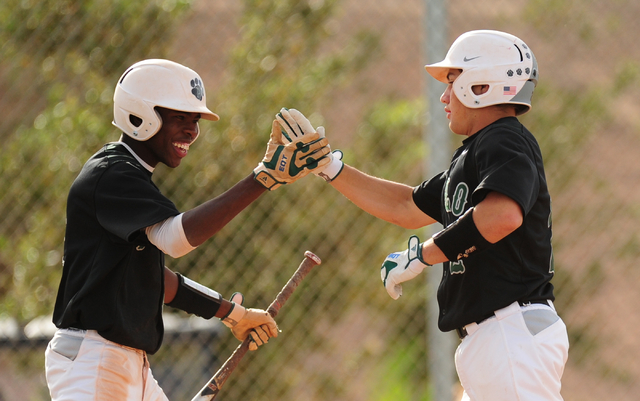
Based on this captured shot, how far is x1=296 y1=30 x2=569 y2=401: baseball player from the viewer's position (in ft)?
8.45

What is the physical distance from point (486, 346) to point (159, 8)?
3.84 metres

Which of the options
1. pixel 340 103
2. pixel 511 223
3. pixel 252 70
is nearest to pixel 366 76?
pixel 340 103

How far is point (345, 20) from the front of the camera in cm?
575

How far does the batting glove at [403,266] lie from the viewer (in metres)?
2.74

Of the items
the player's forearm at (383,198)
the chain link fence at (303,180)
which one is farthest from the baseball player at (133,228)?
the chain link fence at (303,180)

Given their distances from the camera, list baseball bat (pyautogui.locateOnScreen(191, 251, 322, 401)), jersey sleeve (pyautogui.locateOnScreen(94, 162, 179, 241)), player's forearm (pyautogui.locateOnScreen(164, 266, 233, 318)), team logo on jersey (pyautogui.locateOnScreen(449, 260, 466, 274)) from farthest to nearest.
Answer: player's forearm (pyautogui.locateOnScreen(164, 266, 233, 318)) < baseball bat (pyautogui.locateOnScreen(191, 251, 322, 401)) < team logo on jersey (pyautogui.locateOnScreen(449, 260, 466, 274)) < jersey sleeve (pyautogui.locateOnScreen(94, 162, 179, 241))

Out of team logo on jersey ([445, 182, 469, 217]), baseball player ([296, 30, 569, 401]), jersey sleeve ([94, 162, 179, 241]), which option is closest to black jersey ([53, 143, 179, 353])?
jersey sleeve ([94, 162, 179, 241])

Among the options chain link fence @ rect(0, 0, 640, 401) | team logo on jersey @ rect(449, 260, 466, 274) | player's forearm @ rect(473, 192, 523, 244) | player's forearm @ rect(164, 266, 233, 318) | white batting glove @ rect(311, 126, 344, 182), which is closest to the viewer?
player's forearm @ rect(473, 192, 523, 244)

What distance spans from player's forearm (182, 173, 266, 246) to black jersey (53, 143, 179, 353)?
9 centimetres

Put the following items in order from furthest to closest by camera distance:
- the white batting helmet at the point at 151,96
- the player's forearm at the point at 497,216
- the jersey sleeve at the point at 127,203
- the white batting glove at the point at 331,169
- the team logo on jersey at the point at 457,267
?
1. the white batting glove at the point at 331,169
2. the white batting helmet at the point at 151,96
3. the team logo on jersey at the point at 457,267
4. the jersey sleeve at the point at 127,203
5. the player's forearm at the point at 497,216

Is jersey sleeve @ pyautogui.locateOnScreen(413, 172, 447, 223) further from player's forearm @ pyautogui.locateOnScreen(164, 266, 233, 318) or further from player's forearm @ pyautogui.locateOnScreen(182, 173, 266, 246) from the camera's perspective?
player's forearm @ pyautogui.locateOnScreen(164, 266, 233, 318)

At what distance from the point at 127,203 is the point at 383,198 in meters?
1.28

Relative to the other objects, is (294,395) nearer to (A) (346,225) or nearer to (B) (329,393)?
(B) (329,393)

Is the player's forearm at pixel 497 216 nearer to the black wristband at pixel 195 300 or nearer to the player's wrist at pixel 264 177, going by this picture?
the player's wrist at pixel 264 177
